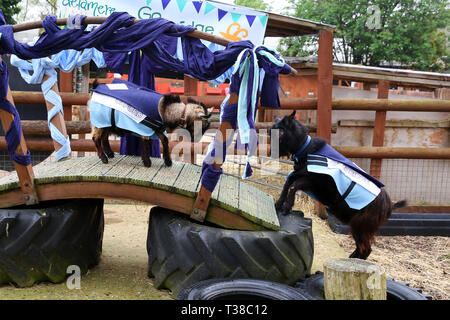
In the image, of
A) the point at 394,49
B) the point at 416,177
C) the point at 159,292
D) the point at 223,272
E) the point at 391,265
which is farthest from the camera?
the point at 394,49

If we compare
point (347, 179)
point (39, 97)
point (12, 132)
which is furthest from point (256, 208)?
point (39, 97)

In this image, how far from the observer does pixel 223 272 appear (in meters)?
3.25

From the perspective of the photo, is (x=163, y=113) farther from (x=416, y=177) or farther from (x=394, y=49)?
(x=394, y=49)

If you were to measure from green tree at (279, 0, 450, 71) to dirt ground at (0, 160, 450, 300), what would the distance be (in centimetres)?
1887

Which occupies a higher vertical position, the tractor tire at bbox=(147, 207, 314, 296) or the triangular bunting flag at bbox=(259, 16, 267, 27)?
the triangular bunting flag at bbox=(259, 16, 267, 27)

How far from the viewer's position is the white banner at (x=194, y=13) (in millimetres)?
6309

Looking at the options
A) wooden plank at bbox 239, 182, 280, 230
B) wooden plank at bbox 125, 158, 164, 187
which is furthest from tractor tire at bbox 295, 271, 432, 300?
wooden plank at bbox 125, 158, 164, 187

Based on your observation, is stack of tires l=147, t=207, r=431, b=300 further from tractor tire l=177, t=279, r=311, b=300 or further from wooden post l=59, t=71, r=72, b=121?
wooden post l=59, t=71, r=72, b=121

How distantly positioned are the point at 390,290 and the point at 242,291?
108cm

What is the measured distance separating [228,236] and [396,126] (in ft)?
15.6

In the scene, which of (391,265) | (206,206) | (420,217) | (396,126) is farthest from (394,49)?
(206,206)

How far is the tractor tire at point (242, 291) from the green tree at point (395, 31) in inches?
849

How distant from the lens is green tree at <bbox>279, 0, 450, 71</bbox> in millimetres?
22969

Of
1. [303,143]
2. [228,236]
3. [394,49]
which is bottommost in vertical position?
[228,236]
